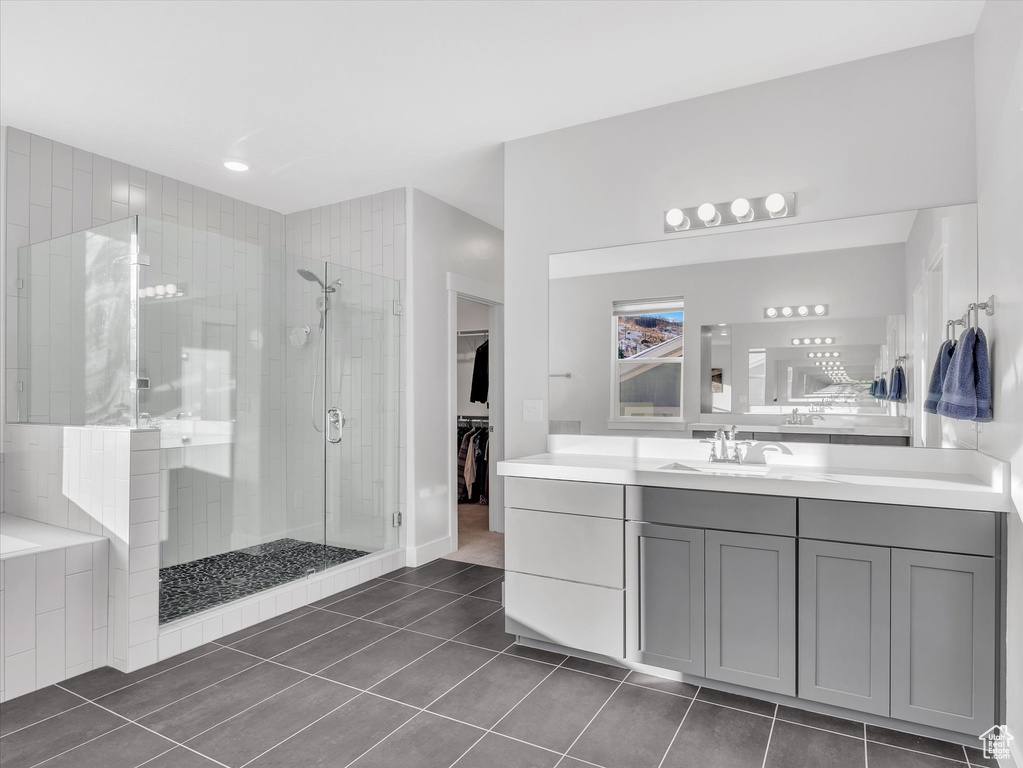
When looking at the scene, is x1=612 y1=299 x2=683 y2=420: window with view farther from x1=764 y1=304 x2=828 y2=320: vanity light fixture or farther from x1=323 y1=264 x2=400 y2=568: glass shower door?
x1=323 y1=264 x2=400 y2=568: glass shower door

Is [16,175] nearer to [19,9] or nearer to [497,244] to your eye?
[19,9]

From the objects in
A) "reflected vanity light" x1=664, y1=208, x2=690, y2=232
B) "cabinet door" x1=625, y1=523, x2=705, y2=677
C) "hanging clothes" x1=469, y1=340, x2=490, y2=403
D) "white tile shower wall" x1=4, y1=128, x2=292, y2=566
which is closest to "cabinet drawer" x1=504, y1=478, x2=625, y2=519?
"cabinet door" x1=625, y1=523, x2=705, y2=677

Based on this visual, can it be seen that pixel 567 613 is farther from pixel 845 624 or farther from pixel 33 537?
pixel 33 537

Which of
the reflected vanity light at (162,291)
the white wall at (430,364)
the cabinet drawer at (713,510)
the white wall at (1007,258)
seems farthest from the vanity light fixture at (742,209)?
the reflected vanity light at (162,291)

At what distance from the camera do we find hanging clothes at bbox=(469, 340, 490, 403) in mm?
5863

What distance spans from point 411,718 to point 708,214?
2.48 meters

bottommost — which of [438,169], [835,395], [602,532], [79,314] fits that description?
[602,532]

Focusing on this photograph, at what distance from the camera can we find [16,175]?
3182 mm

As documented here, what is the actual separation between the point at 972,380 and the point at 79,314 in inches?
153

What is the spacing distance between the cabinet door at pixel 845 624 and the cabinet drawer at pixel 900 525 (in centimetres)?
4

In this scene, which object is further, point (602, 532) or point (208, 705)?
point (602, 532)

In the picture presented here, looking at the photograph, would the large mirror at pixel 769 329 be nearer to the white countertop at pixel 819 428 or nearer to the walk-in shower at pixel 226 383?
the white countertop at pixel 819 428

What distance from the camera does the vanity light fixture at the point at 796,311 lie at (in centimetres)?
262

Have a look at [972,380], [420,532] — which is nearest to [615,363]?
[972,380]
